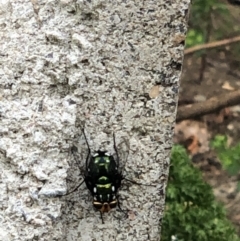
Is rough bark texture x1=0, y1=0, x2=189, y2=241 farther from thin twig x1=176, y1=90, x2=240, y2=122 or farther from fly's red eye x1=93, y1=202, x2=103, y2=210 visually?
thin twig x1=176, y1=90, x2=240, y2=122

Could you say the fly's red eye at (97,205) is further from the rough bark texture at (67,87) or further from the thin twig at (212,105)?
the thin twig at (212,105)

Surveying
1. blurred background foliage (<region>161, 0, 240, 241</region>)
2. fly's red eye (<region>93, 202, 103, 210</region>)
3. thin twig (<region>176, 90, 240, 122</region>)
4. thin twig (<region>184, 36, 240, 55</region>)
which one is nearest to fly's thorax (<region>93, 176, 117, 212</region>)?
fly's red eye (<region>93, 202, 103, 210</region>)

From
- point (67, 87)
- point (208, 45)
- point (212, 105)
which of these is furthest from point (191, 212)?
point (208, 45)

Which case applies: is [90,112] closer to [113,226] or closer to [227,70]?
[113,226]

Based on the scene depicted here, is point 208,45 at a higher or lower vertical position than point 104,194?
lower

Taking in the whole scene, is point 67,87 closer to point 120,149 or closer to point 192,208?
point 120,149

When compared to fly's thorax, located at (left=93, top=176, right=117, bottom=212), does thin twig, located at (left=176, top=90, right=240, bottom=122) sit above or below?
below

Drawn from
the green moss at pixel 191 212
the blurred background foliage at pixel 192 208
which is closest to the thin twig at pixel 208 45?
the blurred background foliage at pixel 192 208

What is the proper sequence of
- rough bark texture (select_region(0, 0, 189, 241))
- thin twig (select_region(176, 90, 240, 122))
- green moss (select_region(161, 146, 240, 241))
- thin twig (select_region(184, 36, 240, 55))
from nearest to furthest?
rough bark texture (select_region(0, 0, 189, 241))
green moss (select_region(161, 146, 240, 241))
thin twig (select_region(176, 90, 240, 122))
thin twig (select_region(184, 36, 240, 55))

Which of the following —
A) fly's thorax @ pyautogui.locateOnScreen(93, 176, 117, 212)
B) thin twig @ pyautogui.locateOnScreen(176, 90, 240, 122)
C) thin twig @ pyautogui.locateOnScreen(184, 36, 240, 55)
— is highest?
fly's thorax @ pyautogui.locateOnScreen(93, 176, 117, 212)
